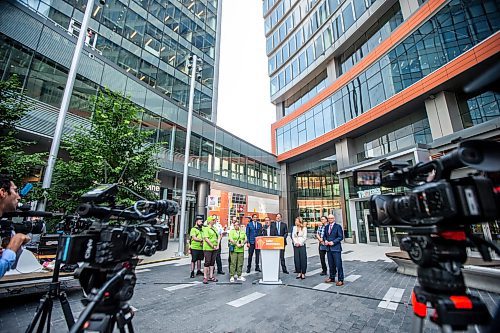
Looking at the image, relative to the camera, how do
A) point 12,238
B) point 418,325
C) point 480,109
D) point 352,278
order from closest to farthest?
point 418,325, point 12,238, point 352,278, point 480,109

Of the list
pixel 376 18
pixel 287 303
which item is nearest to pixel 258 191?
pixel 376 18

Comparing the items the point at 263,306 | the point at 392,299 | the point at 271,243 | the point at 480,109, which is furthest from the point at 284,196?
the point at 263,306

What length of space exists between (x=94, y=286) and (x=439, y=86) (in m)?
18.3

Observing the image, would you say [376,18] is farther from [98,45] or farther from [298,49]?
[98,45]

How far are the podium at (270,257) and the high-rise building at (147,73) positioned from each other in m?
7.93

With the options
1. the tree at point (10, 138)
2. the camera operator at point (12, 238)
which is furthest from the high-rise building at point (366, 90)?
the tree at point (10, 138)

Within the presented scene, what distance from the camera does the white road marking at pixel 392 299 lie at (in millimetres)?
4420

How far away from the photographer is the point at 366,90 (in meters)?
19.3

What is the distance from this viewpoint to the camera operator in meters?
1.98

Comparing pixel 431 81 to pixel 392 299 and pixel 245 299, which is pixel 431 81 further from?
pixel 245 299

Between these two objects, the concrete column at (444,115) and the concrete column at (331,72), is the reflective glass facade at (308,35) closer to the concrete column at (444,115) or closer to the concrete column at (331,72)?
the concrete column at (331,72)

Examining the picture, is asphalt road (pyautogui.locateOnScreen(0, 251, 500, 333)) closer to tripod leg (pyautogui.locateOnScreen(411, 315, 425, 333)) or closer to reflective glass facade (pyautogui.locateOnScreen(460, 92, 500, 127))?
tripod leg (pyautogui.locateOnScreen(411, 315, 425, 333))

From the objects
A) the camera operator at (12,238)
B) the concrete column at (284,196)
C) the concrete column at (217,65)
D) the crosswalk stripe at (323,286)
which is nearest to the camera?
the camera operator at (12,238)

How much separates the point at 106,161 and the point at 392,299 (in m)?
9.80
